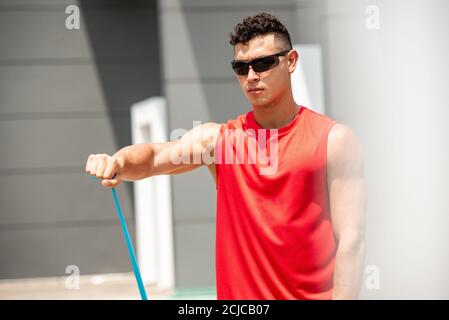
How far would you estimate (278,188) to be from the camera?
8.71ft

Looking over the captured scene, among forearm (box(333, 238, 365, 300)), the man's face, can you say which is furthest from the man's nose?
forearm (box(333, 238, 365, 300))

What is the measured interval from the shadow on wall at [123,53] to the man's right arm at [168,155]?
372 inches

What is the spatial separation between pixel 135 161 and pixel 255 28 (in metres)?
0.54

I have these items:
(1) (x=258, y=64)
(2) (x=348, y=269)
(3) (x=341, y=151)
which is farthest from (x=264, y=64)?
(2) (x=348, y=269)

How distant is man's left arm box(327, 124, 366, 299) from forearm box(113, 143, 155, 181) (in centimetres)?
59

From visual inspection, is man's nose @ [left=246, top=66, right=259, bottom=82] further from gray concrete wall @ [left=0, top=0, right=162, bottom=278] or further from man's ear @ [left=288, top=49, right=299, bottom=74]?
gray concrete wall @ [left=0, top=0, right=162, bottom=278]

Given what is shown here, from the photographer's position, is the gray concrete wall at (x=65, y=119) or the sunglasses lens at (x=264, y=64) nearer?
the sunglasses lens at (x=264, y=64)

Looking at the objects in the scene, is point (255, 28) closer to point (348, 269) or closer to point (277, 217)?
point (277, 217)

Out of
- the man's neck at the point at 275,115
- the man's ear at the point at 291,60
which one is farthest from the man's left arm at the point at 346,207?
the man's ear at the point at 291,60

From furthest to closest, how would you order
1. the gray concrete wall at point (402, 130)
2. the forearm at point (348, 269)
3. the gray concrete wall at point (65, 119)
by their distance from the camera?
the gray concrete wall at point (65, 119) < the gray concrete wall at point (402, 130) < the forearm at point (348, 269)

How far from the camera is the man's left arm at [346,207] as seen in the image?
2.60 metres

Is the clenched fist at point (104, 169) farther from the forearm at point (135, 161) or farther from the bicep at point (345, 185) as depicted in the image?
the bicep at point (345, 185)

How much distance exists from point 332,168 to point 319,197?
0.30ft

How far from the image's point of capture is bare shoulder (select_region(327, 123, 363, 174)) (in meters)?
2.69
